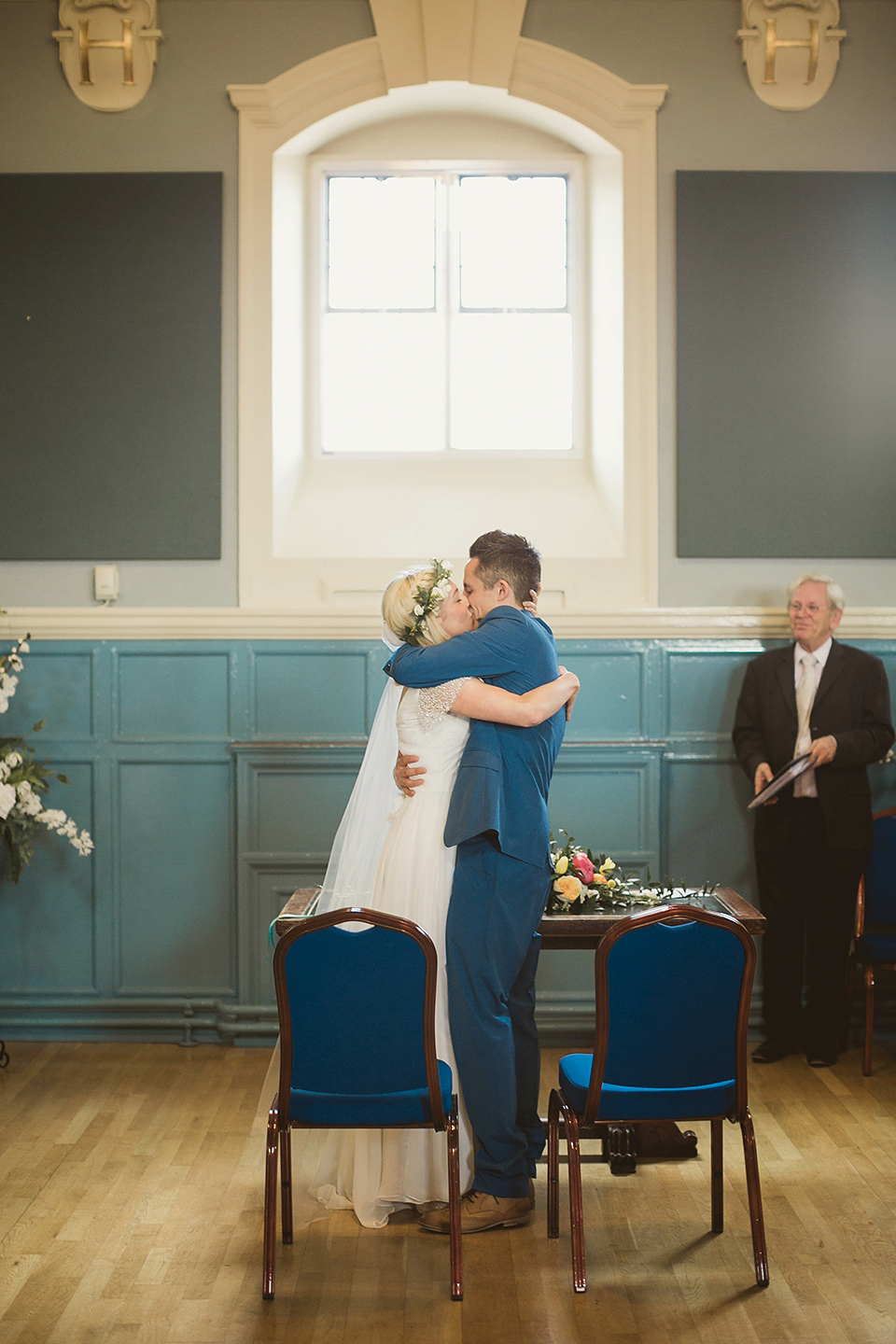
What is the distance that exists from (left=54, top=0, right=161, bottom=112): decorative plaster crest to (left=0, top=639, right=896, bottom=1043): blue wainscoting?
2.45 metres

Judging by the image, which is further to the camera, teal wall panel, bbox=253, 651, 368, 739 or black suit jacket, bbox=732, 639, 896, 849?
teal wall panel, bbox=253, 651, 368, 739

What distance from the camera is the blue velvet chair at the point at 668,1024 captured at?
2828 millimetres

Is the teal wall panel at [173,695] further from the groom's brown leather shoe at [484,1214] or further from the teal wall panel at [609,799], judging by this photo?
the groom's brown leather shoe at [484,1214]

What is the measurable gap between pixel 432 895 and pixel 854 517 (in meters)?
3.01

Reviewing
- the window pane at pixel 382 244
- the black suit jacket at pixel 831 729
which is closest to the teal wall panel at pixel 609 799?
the black suit jacket at pixel 831 729

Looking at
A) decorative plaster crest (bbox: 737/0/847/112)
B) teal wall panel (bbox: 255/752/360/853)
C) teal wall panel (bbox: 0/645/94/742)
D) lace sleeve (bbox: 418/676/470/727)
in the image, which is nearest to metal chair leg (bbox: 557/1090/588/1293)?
lace sleeve (bbox: 418/676/470/727)

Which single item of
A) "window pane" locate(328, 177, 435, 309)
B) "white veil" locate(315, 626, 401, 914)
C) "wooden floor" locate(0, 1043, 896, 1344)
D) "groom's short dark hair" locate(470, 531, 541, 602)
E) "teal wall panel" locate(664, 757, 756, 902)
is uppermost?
"window pane" locate(328, 177, 435, 309)

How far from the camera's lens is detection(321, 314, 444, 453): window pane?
5750 millimetres

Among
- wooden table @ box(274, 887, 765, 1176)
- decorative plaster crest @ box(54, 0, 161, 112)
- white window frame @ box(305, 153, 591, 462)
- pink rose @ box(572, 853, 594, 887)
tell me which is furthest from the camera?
white window frame @ box(305, 153, 591, 462)

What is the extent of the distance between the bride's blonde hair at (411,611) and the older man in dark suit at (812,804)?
2.10m

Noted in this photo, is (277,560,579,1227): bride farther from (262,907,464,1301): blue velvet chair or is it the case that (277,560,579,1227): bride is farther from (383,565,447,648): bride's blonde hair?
(262,907,464,1301): blue velvet chair

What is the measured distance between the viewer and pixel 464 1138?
132 inches

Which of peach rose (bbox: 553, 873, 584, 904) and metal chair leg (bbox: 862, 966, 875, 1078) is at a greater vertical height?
peach rose (bbox: 553, 873, 584, 904)

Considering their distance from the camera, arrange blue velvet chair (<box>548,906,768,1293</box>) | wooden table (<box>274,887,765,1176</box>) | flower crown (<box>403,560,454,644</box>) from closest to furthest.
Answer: blue velvet chair (<box>548,906,768,1293</box>) < flower crown (<box>403,560,454,644</box>) < wooden table (<box>274,887,765,1176</box>)
